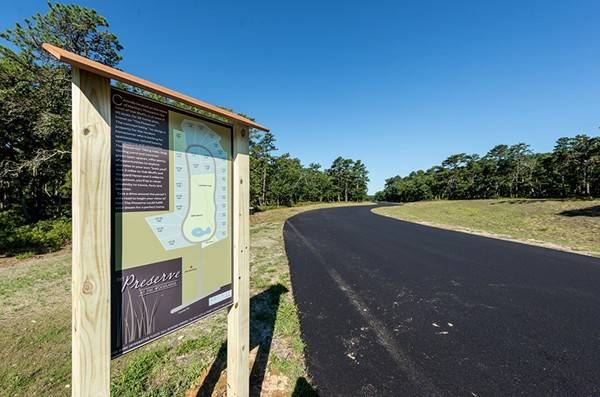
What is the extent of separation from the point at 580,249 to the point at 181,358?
11209mm

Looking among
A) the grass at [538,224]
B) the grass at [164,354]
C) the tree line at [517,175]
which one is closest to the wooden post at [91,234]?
the grass at [164,354]

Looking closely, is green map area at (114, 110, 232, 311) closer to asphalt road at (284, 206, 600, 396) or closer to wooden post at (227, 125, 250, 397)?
wooden post at (227, 125, 250, 397)

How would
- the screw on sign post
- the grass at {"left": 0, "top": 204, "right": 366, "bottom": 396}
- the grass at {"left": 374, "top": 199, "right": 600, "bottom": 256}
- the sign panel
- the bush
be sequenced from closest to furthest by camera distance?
the screw on sign post, the sign panel, the grass at {"left": 0, "top": 204, "right": 366, "bottom": 396}, the bush, the grass at {"left": 374, "top": 199, "right": 600, "bottom": 256}

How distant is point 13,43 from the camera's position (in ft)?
32.3

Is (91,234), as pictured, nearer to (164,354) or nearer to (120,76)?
(120,76)

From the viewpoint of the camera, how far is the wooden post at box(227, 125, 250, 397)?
1.96m

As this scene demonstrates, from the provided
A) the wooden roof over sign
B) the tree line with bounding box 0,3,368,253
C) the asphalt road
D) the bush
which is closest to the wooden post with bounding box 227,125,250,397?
the wooden roof over sign

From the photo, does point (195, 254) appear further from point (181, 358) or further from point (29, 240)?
point (29, 240)

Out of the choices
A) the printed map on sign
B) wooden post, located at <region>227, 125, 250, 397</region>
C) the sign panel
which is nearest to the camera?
the sign panel

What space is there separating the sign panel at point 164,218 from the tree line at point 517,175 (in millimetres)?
54023

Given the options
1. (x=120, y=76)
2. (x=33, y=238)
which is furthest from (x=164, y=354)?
(x=33, y=238)

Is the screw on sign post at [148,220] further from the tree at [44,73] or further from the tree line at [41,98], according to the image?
the tree at [44,73]

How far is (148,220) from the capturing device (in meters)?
1.45

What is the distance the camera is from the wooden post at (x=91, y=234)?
1.15 metres
